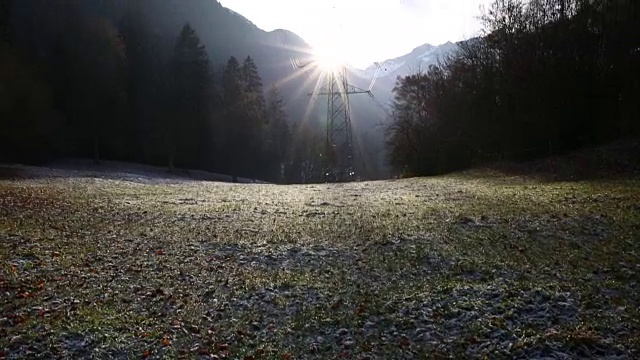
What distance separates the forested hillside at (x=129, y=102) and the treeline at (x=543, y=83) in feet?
64.3

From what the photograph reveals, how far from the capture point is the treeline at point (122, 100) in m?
39.9

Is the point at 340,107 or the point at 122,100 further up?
the point at 122,100

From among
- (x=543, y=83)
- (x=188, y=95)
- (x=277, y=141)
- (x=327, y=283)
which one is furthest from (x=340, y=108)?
(x=277, y=141)

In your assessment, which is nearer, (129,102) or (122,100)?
(122,100)

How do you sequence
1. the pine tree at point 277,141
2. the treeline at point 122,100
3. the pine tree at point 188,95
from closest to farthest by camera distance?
the treeline at point 122,100
the pine tree at point 188,95
the pine tree at point 277,141

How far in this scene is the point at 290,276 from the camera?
9.24 metres

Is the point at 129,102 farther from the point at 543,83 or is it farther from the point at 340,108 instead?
the point at 543,83

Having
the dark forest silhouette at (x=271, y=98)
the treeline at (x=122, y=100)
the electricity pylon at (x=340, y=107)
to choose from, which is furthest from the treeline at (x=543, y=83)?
the treeline at (x=122, y=100)

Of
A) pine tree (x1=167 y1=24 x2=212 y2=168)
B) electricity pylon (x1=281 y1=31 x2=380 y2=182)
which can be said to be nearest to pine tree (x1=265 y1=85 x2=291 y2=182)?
pine tree (x1=167 y1=24 x2=212 y2=168)

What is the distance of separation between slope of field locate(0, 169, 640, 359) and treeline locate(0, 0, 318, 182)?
29889 millimetres

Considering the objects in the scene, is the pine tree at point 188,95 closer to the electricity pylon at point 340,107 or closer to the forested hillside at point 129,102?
the forested hillside at point 129,102

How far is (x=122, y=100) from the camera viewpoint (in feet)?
153

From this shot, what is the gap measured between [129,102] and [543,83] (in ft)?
143

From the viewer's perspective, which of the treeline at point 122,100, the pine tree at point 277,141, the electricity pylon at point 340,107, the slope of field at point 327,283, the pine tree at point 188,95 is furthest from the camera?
the pine tree at point 277,141
